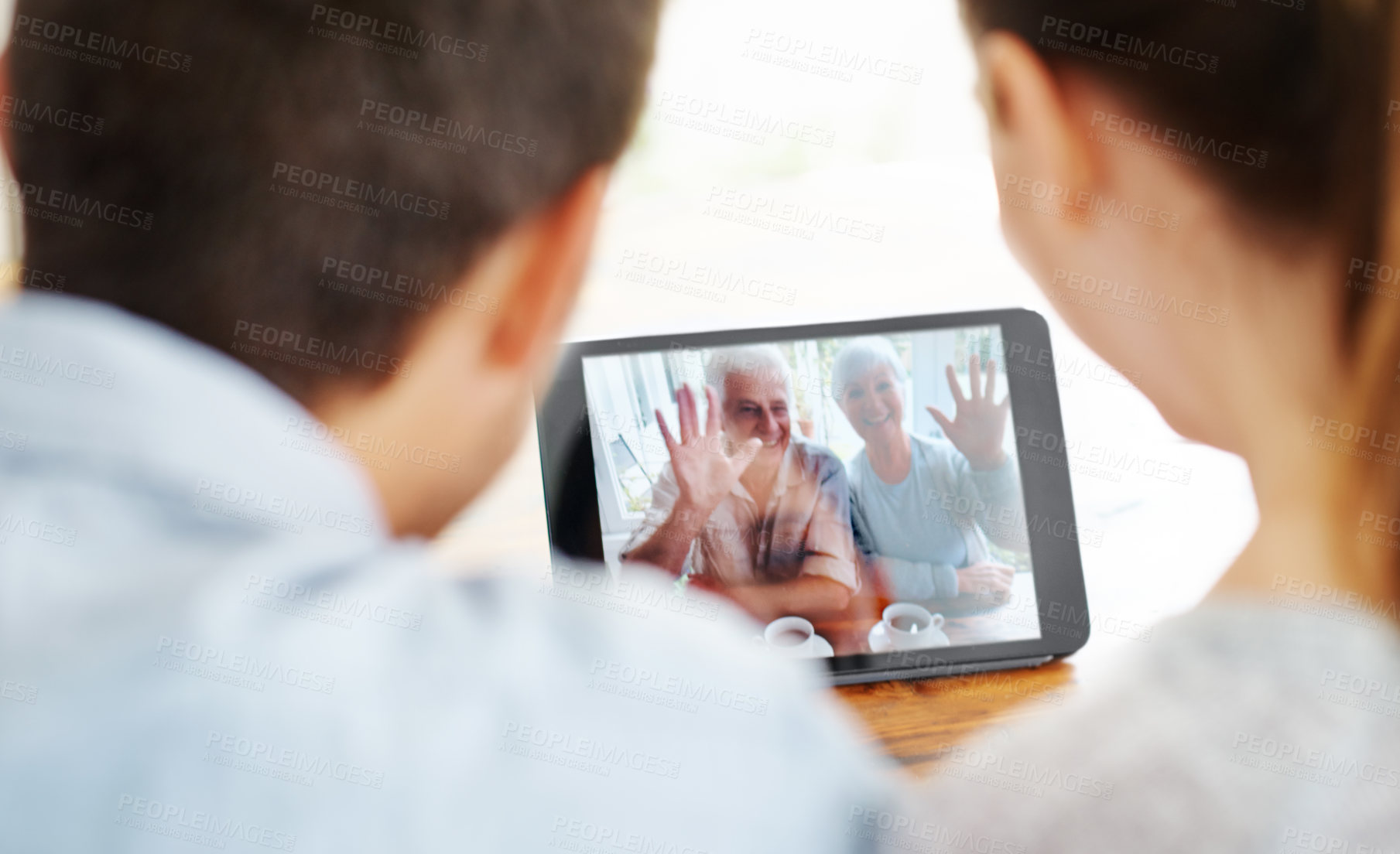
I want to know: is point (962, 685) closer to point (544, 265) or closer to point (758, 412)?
point (758, 412)

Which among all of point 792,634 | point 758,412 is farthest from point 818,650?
point 758,412

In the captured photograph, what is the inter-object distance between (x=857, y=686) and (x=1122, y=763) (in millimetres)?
110

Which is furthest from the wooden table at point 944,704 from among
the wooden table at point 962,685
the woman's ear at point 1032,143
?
the woman's ear at point 1032,143

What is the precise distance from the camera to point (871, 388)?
1.31 feet

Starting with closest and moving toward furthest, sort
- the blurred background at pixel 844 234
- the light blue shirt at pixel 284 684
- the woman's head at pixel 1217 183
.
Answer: the light blue shirt at pixel 284 684
the woman's head at pixel 1217 183
the blurred background at pixel 844 234

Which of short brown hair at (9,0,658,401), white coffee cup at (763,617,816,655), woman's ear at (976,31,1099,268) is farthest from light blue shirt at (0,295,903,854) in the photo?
woman's ear at (976,31,1099,268)

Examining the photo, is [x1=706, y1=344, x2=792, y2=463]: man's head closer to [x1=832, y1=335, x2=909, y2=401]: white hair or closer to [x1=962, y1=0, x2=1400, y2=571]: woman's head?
[x1=832, y1=335, x2=909, y2=401]: white hair

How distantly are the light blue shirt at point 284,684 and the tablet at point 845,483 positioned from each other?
0.48 feet

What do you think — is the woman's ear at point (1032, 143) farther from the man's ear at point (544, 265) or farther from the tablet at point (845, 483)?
the man's ear at point (544, 265)

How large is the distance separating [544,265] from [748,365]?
0.39 ft

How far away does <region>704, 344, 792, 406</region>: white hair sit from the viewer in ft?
1.34

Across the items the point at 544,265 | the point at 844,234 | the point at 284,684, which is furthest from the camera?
the point at 844,234

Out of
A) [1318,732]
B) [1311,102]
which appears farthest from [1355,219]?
[1318,732]

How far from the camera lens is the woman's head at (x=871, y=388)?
396 millimetres
